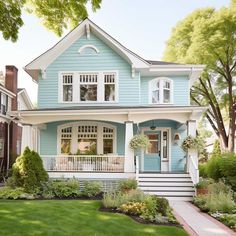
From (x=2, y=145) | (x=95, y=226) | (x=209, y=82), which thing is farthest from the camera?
(x=209, y=82)

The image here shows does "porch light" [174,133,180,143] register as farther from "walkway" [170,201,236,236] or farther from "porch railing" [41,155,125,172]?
"walkway" [170,201,236,236]

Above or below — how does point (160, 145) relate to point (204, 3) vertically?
below

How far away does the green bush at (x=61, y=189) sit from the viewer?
11789 millimetres

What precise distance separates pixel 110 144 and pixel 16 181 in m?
5.69

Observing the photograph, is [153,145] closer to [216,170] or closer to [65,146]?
[216,170]

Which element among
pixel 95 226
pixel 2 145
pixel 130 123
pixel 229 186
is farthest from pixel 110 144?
pixel 2 145

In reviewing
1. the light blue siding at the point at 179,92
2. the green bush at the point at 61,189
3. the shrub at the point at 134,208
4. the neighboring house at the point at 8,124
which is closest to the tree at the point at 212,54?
the light blue siding at the point at 179,92

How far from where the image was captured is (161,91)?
16922 mm

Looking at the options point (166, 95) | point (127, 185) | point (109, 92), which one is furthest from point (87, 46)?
point (127, 185)

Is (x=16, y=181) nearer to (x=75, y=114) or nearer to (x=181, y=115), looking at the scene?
(x=75, y=114)

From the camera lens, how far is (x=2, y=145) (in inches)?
893

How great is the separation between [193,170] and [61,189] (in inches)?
231

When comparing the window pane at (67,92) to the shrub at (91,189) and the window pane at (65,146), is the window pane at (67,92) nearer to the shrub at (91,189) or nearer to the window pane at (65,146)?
the window pane at (65,146)

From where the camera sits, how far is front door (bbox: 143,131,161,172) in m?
16.5
